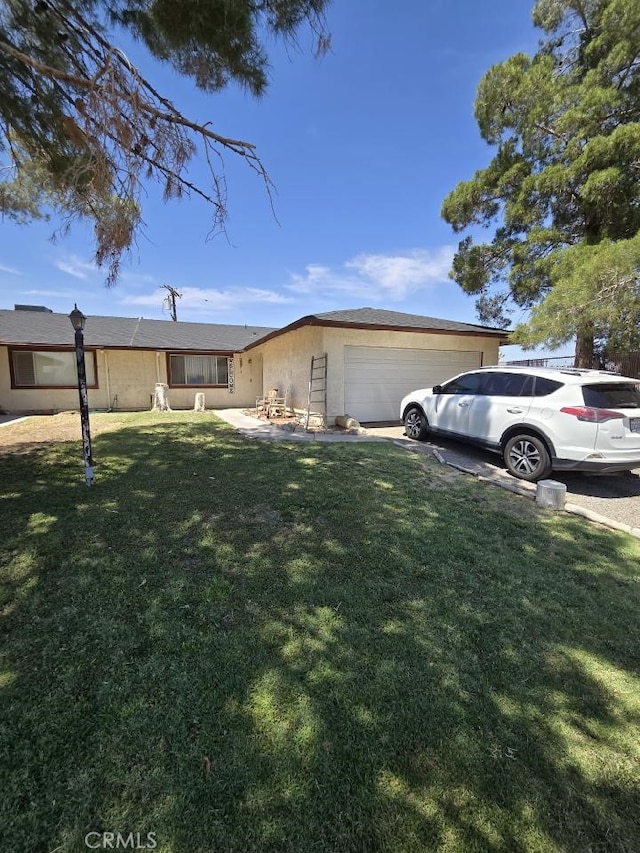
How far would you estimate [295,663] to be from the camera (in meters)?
2.08

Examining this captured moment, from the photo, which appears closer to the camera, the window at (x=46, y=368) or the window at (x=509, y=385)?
the window at (x=509, y=385)

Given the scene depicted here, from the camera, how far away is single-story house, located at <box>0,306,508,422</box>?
399 inches

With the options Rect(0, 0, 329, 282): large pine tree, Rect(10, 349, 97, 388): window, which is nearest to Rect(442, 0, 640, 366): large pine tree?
Rect(0, 0, 329, 282): large pine tree

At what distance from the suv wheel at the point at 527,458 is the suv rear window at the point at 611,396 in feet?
2.70

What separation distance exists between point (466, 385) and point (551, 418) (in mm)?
1924

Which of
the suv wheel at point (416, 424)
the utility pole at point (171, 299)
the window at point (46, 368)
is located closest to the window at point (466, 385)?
the suv wheel at point (416, 424)

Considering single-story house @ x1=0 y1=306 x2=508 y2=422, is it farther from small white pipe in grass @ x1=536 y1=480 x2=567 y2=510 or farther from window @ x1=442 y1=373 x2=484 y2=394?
small white pipe in grass @ x1=536 y1=480 x2=567 y2=510

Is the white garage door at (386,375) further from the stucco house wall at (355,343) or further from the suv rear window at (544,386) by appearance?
the suv rear window at (544,386)

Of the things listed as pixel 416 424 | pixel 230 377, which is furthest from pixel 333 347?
pixel 230 377

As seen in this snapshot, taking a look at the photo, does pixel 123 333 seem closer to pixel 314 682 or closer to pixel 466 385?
pixel 466 385

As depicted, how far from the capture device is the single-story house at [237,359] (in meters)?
10.1

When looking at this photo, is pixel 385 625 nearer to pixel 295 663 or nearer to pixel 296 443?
pixel 295 663

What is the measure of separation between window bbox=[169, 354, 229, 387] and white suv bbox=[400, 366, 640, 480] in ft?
36.1

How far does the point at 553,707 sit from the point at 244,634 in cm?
164
